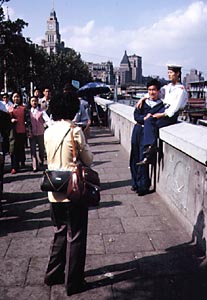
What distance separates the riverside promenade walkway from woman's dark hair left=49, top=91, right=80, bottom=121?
4.91 feet

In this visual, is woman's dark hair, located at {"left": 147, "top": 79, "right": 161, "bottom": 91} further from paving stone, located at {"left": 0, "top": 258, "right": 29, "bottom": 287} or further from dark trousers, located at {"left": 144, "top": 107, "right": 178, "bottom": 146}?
paving stone, located at {"left": 0, "top": 258, "right": 29, "bottom": 287}

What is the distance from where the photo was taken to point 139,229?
4.26 m

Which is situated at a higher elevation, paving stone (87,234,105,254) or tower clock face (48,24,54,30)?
tower clock face (48,24,54,30)

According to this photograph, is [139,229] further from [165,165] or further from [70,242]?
[70,242]

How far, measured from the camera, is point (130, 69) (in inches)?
4353

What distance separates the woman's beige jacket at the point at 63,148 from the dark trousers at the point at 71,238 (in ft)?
0.38

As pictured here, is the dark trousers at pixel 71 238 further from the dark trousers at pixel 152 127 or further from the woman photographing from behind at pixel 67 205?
the dark trousers at pixel 152 127

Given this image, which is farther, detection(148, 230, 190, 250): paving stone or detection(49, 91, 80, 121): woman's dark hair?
detection(148, 230, 190, 250): paving stone

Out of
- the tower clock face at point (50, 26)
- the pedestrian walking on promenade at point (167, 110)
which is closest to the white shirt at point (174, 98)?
the pedestrian walking on promenade at point (167, 110)

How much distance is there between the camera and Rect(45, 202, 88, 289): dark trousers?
287 cm

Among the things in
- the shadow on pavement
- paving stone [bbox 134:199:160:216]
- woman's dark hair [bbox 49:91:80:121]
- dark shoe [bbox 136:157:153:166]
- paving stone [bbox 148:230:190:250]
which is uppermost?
woman's dark hair [bbox 49:91:80:121]

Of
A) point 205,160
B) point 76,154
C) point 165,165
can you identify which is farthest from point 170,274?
point 165,165

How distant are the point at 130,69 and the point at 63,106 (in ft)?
364

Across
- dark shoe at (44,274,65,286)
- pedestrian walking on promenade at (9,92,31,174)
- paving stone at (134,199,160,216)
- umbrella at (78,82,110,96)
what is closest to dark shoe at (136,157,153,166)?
paving stone at (134,199,160,216)
